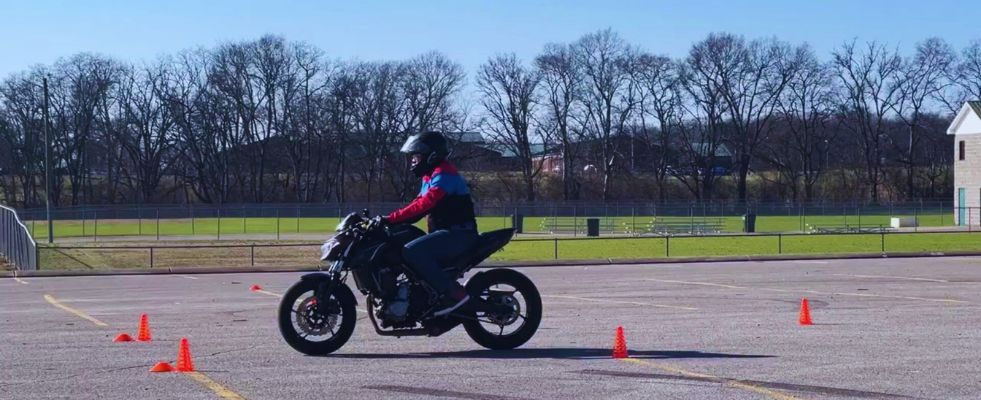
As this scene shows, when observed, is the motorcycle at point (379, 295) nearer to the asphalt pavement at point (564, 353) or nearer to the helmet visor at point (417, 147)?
the asphalt pavement at point (564, 353)

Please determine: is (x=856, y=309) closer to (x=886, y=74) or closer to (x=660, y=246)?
(x=660, y=246)

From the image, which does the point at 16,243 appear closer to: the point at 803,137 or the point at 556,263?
the point at 556,263

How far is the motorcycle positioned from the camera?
10.6m

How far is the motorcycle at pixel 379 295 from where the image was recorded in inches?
416

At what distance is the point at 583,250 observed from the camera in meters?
44.6

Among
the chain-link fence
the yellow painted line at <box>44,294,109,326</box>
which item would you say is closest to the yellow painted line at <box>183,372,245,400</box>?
the yellow painted line at <box>44,294,109,326</box>

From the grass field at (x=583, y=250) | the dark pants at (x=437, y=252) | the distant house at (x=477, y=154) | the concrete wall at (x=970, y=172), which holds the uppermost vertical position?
the distant house at (x=477, y=154)

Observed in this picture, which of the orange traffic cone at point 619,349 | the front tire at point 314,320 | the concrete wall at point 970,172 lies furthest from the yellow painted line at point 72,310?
the concrete wall at point 970,172

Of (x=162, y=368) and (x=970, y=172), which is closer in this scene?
(x=162, y=368)

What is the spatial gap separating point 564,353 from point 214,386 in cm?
330

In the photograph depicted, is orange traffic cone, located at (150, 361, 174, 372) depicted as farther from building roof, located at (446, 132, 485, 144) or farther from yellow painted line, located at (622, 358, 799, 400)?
building roof, located at (446, 132, 485, 144)

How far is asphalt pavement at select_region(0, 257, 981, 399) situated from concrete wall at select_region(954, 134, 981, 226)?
184ft

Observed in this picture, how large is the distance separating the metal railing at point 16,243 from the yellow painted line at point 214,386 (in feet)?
80.7

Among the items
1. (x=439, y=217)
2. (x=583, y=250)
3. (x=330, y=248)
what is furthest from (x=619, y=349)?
(x=583, y=250)
